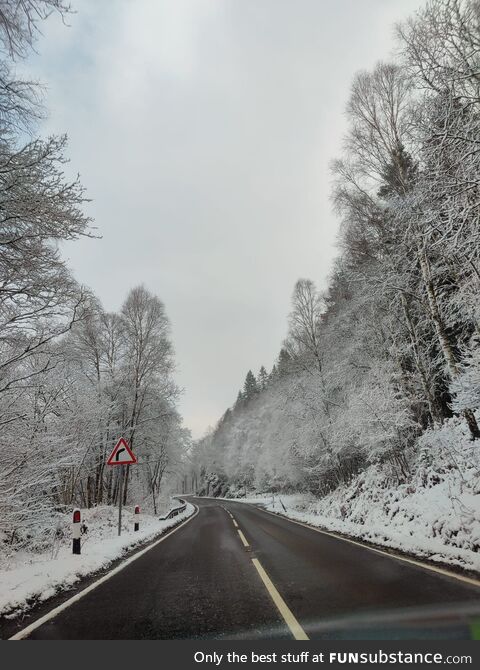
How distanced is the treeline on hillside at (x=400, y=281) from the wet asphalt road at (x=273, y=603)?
179 inches

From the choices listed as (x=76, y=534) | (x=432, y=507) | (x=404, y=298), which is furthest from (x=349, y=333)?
(x=76, y=534)

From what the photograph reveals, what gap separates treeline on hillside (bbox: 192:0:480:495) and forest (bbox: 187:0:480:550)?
1.8 inches

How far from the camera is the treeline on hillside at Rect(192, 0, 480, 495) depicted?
6.19 meters

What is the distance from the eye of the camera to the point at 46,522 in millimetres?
9789

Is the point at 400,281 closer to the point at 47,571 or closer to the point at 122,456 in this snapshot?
the point at 122,456

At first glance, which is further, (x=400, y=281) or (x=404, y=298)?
(x=404, y=298)

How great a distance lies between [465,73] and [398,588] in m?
7.39

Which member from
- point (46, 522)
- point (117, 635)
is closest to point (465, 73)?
point (117, 635)

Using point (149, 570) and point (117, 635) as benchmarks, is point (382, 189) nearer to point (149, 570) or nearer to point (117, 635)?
point (149, 570)

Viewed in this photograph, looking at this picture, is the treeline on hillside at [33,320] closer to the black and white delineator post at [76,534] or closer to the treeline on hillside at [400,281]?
the black and white delineator post at [76,534]

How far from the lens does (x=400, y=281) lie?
11.9 metres

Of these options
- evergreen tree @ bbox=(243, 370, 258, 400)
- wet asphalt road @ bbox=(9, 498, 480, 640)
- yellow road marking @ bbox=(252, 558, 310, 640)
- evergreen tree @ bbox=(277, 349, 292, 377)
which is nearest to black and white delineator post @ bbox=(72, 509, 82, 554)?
wet asphalt road @ bbox=(9, 498, 480, 640)

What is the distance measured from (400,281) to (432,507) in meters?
6.34

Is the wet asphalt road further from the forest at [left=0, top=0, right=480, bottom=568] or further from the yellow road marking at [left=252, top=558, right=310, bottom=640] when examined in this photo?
the forest at [left=0, top=0, right=480, bottom=568]
